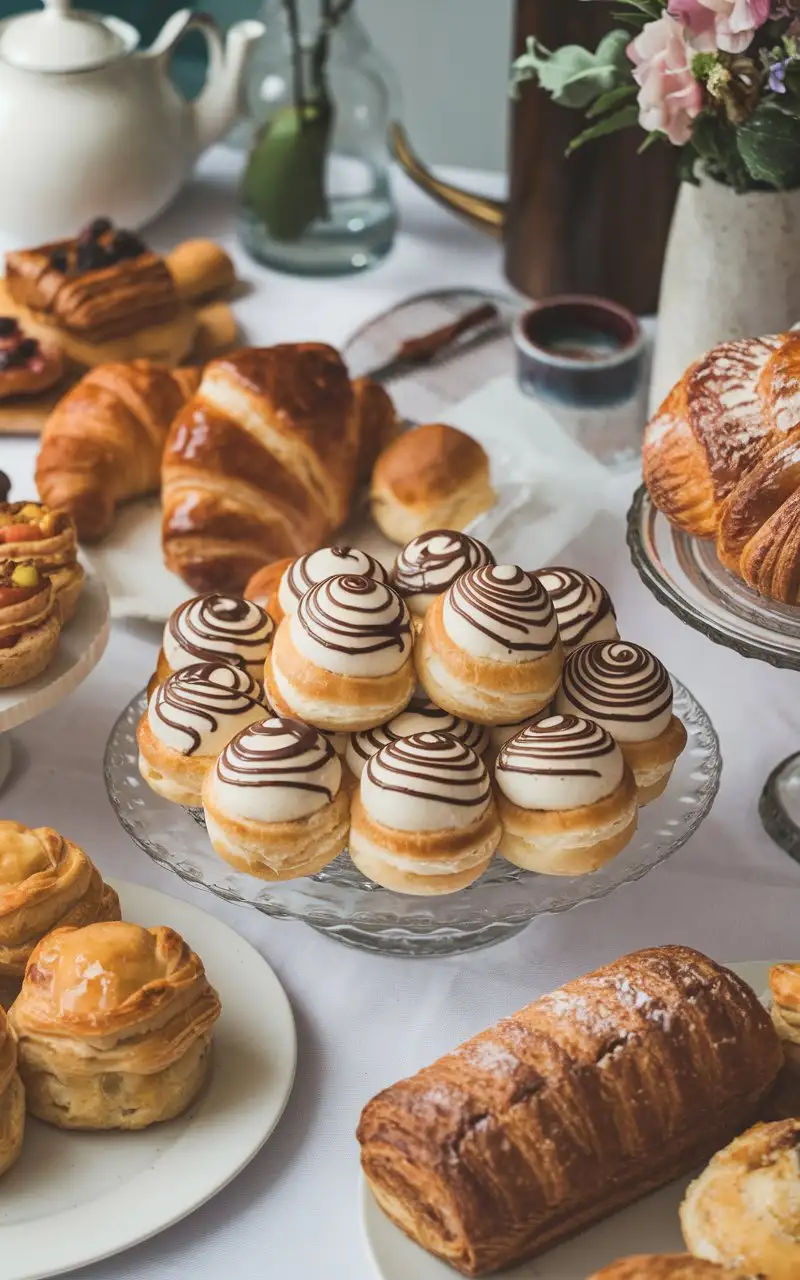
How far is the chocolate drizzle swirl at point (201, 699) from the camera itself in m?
0.89

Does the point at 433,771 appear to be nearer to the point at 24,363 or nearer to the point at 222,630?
the point at 222,630

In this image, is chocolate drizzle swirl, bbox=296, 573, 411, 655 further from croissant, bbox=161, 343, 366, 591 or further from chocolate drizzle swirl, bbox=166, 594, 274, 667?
croissant, bbox=161, 343, 366, 591

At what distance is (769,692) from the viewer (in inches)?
48.4

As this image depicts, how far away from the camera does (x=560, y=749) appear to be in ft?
2.78

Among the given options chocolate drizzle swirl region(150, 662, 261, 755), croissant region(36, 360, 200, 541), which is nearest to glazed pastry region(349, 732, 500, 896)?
chocolate drizzle swirl region(150, 662, 261, 755)

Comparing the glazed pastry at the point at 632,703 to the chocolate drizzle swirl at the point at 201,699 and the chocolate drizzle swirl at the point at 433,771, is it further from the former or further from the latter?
the chocolate drizzle swirl at the point at 201,699

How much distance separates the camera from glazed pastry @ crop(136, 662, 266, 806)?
0.89 meters

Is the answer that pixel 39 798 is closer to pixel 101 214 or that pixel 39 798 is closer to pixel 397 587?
pixel 397 587

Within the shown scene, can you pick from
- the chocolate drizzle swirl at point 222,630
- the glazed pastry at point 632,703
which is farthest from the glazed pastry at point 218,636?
the glazed pastry at point 632,703

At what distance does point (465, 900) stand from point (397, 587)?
0.21m

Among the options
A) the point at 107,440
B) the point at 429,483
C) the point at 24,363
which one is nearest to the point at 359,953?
the point at 429,483

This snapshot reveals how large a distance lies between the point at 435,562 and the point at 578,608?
0.33 feet

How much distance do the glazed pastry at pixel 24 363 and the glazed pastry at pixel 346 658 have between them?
2.36 ft

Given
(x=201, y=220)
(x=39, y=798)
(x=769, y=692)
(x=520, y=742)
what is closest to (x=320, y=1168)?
(x=520, y=742)
